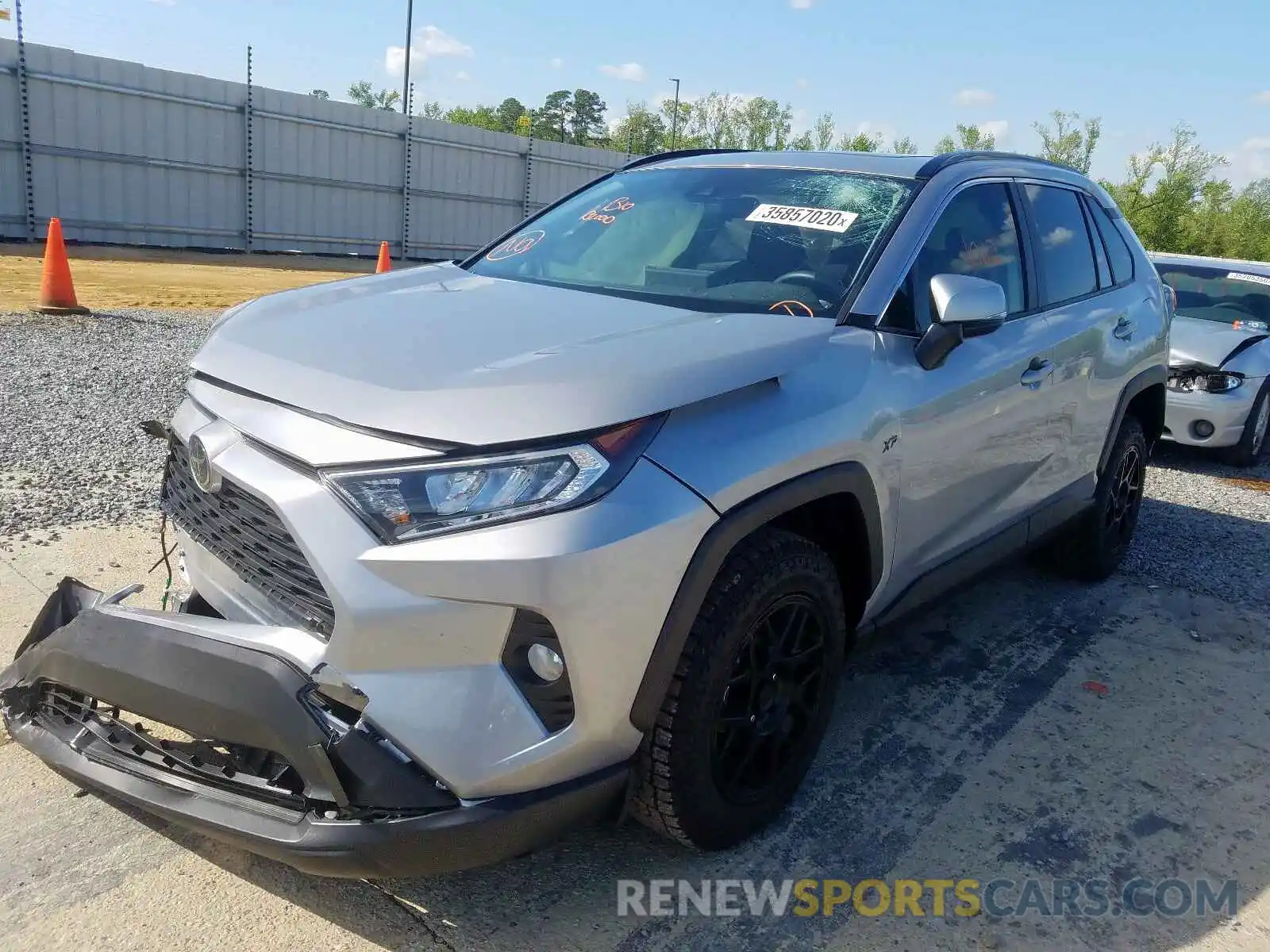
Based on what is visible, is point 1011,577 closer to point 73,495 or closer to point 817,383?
point 817,383

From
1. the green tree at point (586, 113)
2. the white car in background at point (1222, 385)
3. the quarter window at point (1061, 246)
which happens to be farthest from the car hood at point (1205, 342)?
the green tree at point (586, 113)

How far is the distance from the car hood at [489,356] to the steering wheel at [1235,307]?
7.28 metres

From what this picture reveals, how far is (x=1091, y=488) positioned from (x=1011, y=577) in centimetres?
70

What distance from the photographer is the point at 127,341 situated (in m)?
8.65

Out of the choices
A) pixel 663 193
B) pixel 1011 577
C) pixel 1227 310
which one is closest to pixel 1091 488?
pixel 1011 577

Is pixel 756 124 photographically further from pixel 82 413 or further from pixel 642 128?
pixel 82 413

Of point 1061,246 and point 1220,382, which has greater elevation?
point 1061,246

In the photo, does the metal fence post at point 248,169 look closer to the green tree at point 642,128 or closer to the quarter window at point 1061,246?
the quarter window at point 1061,246

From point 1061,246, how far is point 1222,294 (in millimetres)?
5634

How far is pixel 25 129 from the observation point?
17.2 metres

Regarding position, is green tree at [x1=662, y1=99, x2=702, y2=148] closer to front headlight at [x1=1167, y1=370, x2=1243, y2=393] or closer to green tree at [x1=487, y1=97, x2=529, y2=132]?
green tree at [x1=487, y1=97, x2=529, y2=132]

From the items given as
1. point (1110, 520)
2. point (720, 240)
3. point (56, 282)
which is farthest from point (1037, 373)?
point (56, 282)

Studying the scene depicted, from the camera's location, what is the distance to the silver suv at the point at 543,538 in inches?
80.3

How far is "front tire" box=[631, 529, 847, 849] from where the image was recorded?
2.34 metres
